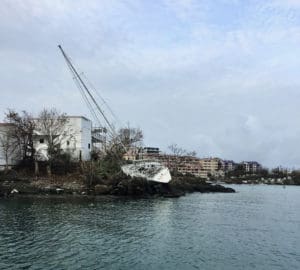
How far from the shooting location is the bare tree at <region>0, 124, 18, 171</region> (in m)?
88.6

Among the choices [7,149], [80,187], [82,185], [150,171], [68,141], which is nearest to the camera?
[80,187]

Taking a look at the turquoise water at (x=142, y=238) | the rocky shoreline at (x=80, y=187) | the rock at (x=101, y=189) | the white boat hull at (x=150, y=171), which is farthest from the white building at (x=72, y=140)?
the turquoise water at (x=142, y=238)

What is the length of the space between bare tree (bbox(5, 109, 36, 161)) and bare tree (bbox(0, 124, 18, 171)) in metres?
0.47

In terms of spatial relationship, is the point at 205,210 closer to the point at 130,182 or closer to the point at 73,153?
the point at 130,182

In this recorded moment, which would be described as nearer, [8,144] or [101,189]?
[101,189]

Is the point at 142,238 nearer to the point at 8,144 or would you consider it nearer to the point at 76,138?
the point at 8,144

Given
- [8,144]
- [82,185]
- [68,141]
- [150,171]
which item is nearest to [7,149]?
[8,144]

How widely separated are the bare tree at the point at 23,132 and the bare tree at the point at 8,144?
472 millimetres

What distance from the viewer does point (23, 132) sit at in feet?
293

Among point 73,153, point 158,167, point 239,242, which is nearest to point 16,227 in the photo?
point 239,242

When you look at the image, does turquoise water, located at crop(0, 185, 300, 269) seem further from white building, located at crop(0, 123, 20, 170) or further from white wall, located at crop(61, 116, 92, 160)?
white wall, located at crop(61, 116, 92, 160)

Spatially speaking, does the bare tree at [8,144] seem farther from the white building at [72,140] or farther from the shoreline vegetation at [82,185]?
the shoreline vegetation at [82,185]

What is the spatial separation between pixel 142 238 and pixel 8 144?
60389mm

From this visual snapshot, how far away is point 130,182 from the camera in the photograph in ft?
259
